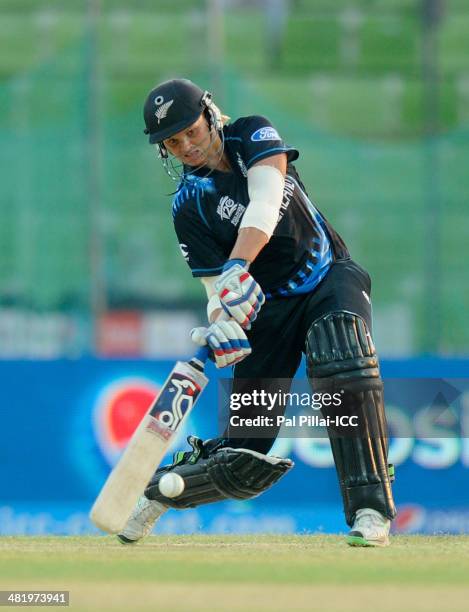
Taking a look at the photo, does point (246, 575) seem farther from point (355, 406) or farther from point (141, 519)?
point (141, 519)

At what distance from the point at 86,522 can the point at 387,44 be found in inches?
381

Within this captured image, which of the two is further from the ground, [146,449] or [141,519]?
[146,449]

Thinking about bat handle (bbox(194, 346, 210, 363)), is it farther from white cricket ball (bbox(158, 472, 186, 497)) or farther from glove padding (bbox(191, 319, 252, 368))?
white cricket ball (bbox(158, 472, 186, 497))

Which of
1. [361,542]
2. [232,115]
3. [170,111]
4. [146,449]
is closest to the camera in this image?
[146,449]

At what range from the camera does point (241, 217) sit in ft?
16.9

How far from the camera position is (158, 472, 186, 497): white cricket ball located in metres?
5.14

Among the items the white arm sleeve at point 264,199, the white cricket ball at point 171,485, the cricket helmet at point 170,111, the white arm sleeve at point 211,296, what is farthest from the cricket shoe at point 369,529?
the cricket helmet at point 170,111

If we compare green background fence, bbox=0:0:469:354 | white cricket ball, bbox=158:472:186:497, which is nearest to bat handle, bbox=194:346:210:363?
white cricket ball, bbox=158:472:186:497

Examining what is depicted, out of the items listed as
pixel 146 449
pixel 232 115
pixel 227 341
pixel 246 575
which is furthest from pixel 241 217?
pixel 232 115

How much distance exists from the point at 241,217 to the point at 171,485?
40.8 inches

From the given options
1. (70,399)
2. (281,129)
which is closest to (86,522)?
(70,399)

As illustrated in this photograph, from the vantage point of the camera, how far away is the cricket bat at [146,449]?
4652 mm

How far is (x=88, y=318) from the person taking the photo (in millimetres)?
12641

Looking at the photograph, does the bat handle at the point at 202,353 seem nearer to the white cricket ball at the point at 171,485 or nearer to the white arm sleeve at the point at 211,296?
the white arm sleeve at the point at 211,296
